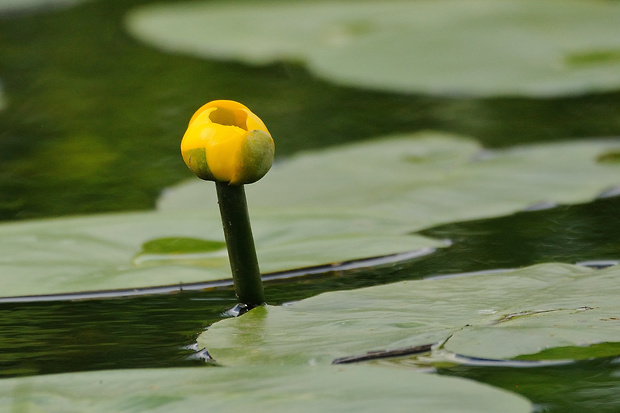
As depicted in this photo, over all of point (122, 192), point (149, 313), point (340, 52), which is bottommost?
point (149, 313)

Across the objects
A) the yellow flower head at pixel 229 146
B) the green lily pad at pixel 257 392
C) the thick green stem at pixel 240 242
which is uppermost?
the yellow flower head at pixel 229 146

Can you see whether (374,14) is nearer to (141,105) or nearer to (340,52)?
(340,52)

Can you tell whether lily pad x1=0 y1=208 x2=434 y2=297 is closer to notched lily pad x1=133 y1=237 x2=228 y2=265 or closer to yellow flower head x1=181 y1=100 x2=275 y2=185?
notched lily pad x1=133 y1=237 x2=228 y2=265

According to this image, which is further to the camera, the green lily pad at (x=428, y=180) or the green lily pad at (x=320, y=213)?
the green lily pad at (x=428, y=180)

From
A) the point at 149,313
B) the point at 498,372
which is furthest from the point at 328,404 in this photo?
the point at 149,313

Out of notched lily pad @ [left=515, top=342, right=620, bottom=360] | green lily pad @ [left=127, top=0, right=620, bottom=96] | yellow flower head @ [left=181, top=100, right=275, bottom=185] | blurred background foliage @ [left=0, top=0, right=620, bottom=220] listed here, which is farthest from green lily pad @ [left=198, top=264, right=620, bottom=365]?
green lily pad @ [left=127, top=0, right=620, bottom=96]

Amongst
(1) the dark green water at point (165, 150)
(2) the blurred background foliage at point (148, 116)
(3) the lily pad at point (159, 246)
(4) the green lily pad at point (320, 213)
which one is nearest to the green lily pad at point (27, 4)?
(1) the dark green water at point (165, 150)

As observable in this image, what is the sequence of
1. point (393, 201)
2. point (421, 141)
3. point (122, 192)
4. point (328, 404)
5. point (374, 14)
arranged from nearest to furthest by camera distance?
point (328, 404), point (393, 201), point (122, 192), point (421, 141), point (374, 14)

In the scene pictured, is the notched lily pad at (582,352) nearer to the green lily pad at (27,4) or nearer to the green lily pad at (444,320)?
the green lily pad at (444,320)
